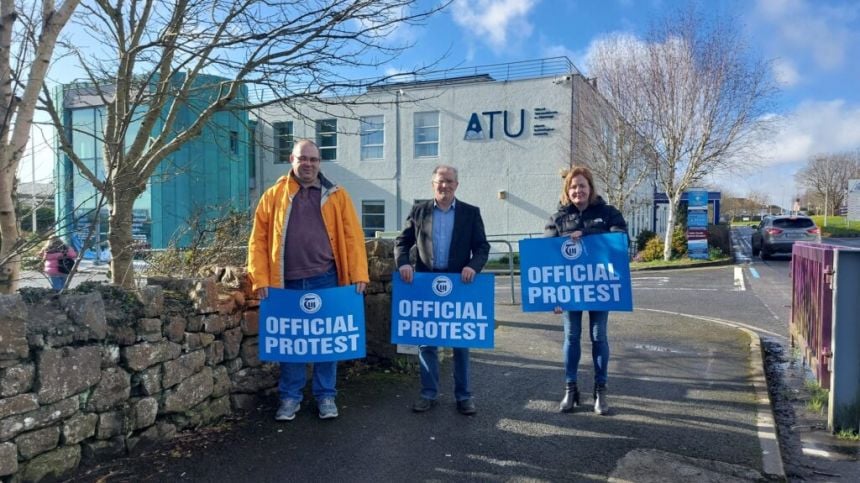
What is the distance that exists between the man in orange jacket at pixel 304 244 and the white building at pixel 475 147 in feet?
58.6

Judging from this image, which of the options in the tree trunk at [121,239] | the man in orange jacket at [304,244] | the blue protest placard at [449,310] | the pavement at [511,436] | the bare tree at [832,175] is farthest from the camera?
the bare tree at [832,175]

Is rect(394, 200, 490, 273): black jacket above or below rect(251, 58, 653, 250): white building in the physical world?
below

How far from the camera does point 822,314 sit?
4742 millimetres

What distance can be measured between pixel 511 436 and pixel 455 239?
151 cm

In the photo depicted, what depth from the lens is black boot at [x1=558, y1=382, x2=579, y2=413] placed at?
185 inches

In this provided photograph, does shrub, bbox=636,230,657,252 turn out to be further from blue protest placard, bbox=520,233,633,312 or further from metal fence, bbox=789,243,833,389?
Result: blue protest placard, bbox=520,233,633,312

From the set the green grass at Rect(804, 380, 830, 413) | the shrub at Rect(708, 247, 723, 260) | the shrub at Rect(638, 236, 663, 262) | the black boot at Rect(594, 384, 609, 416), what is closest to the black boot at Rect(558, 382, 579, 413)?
the black boot at Rect(594, 384, 609, 416)

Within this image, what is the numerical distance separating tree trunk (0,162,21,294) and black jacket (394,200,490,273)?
8.58ft

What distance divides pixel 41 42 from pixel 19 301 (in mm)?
1917

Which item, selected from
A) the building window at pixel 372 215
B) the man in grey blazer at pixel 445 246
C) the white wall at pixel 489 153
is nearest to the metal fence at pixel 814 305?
the man in grey blazer at pixel 445 246

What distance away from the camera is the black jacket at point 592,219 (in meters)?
4.80

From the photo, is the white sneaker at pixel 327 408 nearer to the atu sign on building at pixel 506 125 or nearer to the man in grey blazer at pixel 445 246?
the man in grey blazer at pixel 445 246

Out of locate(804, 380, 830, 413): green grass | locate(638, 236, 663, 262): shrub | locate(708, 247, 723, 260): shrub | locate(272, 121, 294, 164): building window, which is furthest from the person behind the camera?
locate(638, 236, 663, 262): shrub

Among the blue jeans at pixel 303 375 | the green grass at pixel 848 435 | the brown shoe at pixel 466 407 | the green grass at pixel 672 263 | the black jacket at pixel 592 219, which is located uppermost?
the black jacket at pixel 592 219
